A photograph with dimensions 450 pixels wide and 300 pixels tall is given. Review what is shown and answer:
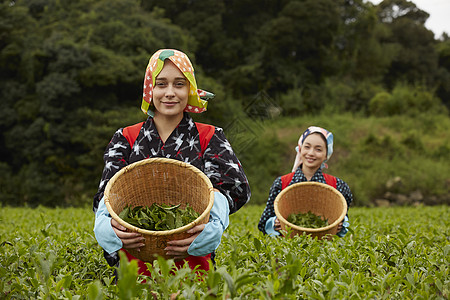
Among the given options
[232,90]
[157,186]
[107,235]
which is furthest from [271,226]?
[232,90]

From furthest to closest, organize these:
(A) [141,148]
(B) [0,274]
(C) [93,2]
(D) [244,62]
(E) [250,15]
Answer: (E) [250,15]
(D) [244,62]
(C) [93,2]
(A) [141,148]
(B) [0,274]

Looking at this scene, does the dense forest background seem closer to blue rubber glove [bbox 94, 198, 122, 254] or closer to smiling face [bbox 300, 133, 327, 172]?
smiling face [bbox 300, 133, 327, 172]

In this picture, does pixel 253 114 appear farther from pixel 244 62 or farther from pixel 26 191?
pixel 26 191

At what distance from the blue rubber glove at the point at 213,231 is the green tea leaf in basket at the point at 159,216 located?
105mm

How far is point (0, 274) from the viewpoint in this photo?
1681 mm

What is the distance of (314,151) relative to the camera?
139 inches

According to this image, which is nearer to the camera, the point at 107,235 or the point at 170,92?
the point at 107,235

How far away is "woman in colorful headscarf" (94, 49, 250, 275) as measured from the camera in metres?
1.95

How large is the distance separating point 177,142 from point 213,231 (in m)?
0.56

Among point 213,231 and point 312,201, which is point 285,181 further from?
point 213,231

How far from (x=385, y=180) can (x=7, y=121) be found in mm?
12232

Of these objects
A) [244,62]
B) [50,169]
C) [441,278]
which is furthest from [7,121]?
[441,278]

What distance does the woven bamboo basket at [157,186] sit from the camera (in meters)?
1.78

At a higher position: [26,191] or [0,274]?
[0,274]
